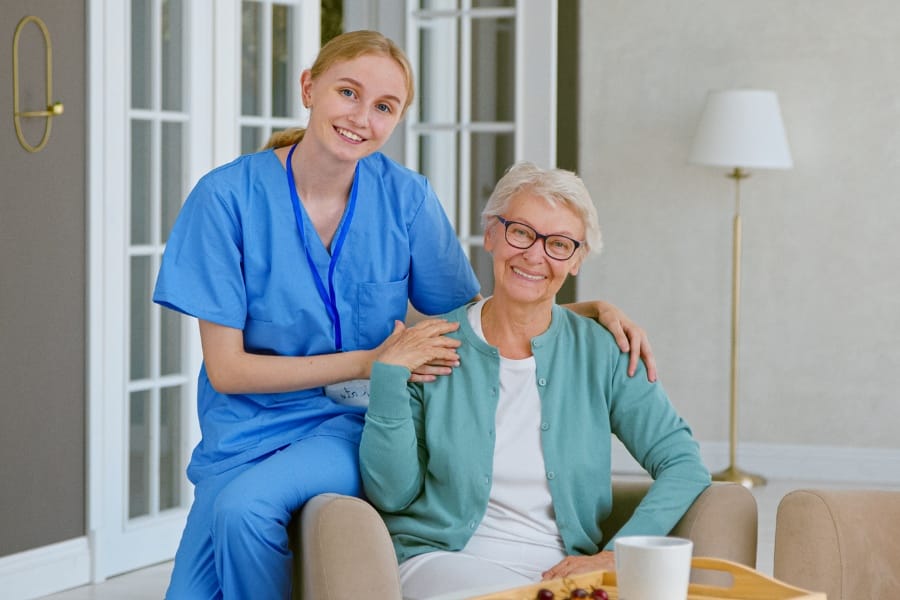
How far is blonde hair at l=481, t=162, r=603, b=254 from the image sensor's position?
2264 mm

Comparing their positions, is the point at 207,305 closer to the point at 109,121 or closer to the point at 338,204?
the point at 338,204

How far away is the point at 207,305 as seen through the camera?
234cm

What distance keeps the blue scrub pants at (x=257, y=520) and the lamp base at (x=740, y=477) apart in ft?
11.8

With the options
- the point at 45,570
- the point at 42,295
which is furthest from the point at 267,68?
the point at 45,570

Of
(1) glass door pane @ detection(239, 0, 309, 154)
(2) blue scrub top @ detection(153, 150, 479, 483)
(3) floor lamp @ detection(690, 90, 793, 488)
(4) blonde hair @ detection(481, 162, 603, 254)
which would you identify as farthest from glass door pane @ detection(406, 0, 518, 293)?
(4) blonde hair @ detection(481, 162, 603, 254)

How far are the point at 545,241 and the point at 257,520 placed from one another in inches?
26.4

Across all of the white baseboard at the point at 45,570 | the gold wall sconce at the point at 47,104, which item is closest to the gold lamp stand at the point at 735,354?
the white baseboard at the point at 45,570

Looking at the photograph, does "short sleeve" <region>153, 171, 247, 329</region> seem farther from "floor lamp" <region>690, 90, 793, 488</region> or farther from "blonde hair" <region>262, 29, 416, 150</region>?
"floor lamp" <region>690, 90, 793, 488</region>

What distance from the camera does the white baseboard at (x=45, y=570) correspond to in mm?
3680

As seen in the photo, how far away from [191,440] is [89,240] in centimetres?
81

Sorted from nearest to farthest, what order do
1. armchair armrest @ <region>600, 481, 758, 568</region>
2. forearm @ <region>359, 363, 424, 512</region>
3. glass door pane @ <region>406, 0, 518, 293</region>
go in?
armchair armrest @ <region>600, 481, 758, 568</region> → forearm @ <region>359, 363, 424, 512</region> → glass door pane @ <region>406, 0, 518, 293</region>

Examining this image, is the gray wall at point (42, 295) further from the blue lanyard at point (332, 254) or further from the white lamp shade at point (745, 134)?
the white lamp shade at point (745, 134)

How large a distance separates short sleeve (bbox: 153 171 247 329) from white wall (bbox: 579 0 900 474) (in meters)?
3.74

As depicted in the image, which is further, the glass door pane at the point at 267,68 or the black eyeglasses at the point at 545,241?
the glass door pane at the point at 267,68
